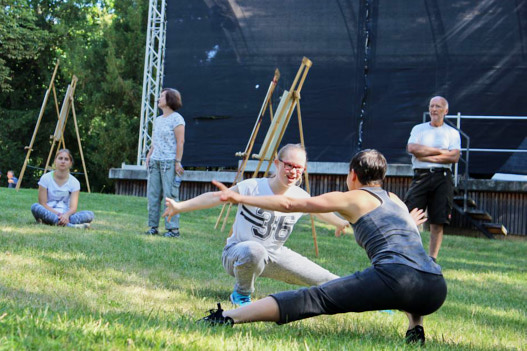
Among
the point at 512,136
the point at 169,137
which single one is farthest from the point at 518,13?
the point at 169,137

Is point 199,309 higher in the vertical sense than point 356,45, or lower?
lower

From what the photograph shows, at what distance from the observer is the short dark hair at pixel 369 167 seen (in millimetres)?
3303

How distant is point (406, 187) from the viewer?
1226cm

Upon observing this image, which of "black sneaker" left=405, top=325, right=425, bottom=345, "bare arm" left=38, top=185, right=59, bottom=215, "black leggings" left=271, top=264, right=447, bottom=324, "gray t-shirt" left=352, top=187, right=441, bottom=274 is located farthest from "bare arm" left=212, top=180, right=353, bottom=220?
"bare arm" left=38, top=185, right=59, bottom=215

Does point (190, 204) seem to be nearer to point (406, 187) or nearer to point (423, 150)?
point (423, 150)

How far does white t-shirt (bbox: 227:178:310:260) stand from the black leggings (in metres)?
1.05

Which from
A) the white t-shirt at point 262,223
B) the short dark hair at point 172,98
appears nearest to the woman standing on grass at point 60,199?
the short dark hair at point 172,98

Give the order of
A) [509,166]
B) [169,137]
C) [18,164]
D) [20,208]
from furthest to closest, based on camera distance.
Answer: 1. [18,164]
2. [509,166]
3. [20,208]
4. [169,137]

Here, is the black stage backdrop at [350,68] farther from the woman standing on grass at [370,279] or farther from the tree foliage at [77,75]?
the tree foliage at [77,75]

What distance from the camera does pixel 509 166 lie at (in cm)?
1223

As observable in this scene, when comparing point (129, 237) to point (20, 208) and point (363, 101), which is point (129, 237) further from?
point (363, 101)

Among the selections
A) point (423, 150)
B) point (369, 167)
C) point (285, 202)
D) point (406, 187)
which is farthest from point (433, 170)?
point (406, 187)

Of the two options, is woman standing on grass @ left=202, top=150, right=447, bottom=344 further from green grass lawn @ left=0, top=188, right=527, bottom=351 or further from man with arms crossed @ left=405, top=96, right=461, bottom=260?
man with arms crossed @ left=405, top=96, right=461, bottom=260

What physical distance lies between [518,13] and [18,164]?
22.3m
